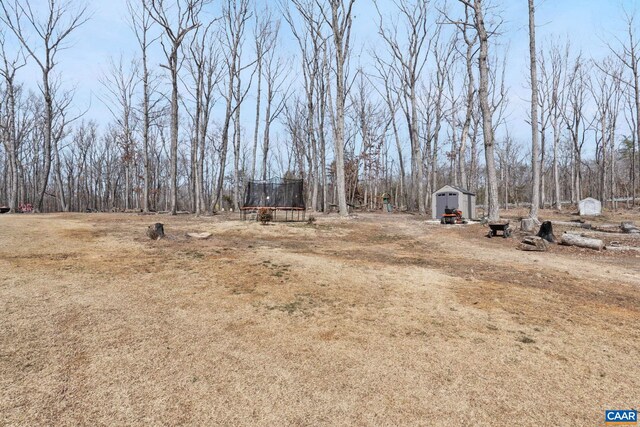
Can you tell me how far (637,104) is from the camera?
2147 cm

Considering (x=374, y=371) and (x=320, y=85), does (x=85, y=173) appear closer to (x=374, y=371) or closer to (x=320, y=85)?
(x=320, y=85)

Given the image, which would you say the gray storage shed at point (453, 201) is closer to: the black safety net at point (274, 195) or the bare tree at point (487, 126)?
the bare tree at point (487, 126)

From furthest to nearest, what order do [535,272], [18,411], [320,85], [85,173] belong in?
[85,173] → [320,85] → [535,272] → [18,411]

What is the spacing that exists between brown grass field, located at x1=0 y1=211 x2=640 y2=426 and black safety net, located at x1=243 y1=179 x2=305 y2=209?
8.17 m

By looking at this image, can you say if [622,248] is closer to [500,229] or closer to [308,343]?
[500,229]

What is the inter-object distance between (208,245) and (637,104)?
99.7 feet

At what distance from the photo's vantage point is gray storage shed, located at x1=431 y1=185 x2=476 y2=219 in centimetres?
1554

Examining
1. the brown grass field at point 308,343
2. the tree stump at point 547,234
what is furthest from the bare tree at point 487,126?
the brown grass field at point 308,343

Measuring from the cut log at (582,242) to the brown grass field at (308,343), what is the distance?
237 centimetres

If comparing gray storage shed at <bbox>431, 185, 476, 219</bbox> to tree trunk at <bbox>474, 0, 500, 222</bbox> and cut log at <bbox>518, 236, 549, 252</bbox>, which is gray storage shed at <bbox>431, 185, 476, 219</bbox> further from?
cut log at <bbox>518, 236, 549, 252</bbox>

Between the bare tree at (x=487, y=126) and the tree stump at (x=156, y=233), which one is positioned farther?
the bare tree at (x=487, y=126)

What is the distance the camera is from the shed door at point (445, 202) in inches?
614

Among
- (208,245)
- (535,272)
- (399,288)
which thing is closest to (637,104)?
(535,272)

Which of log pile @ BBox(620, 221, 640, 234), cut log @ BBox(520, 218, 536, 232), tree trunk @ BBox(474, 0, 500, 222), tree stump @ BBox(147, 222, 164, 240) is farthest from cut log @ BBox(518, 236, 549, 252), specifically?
tree stump @ BBox(147, 222, 164, 240)
